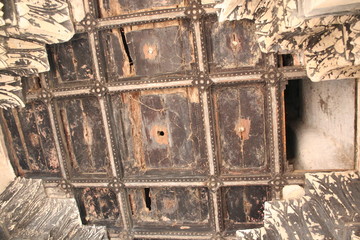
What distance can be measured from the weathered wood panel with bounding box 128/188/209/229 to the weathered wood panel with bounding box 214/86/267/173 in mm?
403

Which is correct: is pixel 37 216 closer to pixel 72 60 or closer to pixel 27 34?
pixel 72 60

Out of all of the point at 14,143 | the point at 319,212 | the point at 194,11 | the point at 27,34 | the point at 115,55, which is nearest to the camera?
the point at 319,212

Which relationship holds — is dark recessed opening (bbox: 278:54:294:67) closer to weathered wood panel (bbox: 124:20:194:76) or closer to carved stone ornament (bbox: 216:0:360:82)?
carved stone ornament (bbox: 216:0:360:82)

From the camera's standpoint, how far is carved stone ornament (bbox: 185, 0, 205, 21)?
87.6 inches

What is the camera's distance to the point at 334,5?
3.94 feet

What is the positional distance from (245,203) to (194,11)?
1616 millimetres

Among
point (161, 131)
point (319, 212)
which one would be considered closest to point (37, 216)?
point (161, 131)

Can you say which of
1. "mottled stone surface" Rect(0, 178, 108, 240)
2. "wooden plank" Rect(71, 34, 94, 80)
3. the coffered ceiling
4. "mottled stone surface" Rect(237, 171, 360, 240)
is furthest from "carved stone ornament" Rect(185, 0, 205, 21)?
"mottled stone surface" Rect(0, 178, 108, 240)

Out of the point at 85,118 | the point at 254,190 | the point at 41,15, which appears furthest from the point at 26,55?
the point at 254,190

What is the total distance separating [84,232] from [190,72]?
1735 millimetres

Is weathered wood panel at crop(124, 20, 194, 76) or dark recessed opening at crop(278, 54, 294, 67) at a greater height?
weathered wood panel at crop(124, 20, 194, 76)

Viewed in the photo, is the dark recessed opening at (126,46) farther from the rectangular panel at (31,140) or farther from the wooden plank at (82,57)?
the rectangular panel at (31,140)

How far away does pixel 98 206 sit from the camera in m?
2.85

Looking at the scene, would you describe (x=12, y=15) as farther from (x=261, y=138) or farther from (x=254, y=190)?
(x=254, y=190)
